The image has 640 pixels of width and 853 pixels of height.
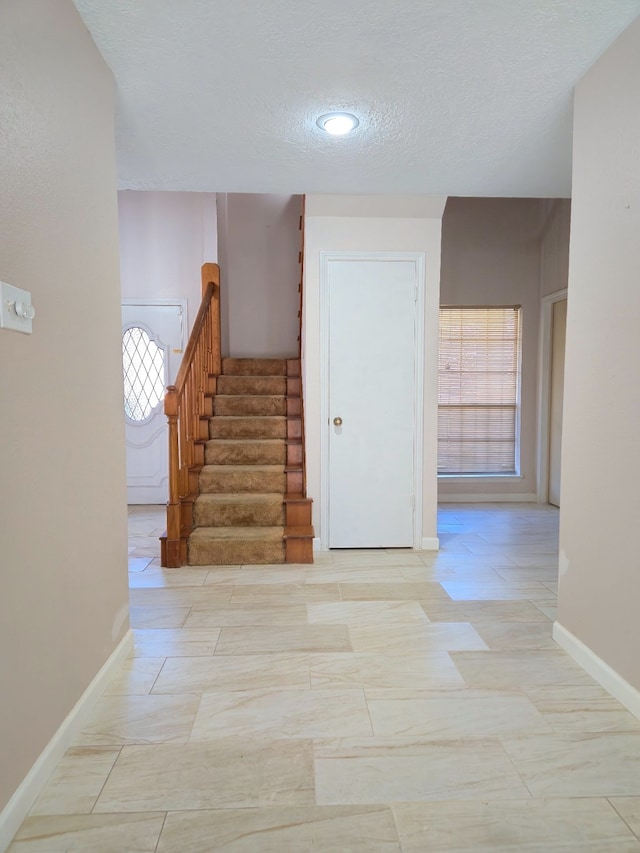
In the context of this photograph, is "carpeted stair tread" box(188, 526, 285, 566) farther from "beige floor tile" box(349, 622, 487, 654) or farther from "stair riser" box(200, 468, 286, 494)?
"beige floor tile" box(349, 622, 487, 654)

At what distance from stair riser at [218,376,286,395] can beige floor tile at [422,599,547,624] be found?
2573 mm

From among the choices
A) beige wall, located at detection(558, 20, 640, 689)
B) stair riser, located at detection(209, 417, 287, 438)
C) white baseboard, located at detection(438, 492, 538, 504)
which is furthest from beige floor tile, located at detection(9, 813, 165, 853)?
white baseboard, located at detection(438, 492, 538, 504)

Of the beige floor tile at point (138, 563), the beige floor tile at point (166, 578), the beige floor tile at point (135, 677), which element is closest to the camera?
the beige floor tile at point (135, 677)

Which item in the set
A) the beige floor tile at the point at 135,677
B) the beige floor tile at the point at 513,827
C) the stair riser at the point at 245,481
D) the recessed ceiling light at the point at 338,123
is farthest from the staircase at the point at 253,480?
the recessed ceiling light at the point at 338,123

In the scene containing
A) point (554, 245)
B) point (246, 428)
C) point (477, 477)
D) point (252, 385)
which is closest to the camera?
point (246, 428)

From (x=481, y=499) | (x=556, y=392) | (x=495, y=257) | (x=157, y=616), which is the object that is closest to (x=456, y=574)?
(x=157, y=616)

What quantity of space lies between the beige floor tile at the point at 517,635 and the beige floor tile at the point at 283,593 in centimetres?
79

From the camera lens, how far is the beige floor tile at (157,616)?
229 cm

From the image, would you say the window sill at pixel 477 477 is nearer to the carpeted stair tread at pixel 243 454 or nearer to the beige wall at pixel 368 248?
the beige wall at pixel 368 248

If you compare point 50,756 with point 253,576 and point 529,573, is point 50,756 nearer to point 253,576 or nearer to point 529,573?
point 253,576

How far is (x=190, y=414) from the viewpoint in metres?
3.63

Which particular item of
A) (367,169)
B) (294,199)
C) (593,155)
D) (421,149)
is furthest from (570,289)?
(294,199)

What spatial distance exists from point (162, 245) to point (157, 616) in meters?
3.94

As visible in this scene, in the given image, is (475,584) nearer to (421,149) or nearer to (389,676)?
(389,676)
